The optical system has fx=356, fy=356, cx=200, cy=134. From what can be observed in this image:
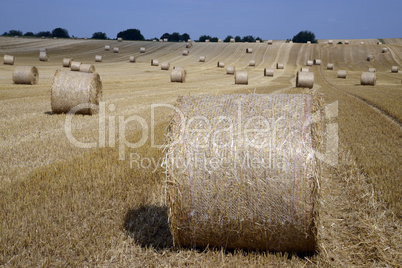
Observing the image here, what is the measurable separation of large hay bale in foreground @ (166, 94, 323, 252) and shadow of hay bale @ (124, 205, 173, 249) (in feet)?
0.92

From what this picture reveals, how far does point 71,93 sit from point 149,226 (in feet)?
25.0

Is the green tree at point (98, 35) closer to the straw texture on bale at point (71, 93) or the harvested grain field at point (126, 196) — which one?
the straw texture on bale at point (71, 93)

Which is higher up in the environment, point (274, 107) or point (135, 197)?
point (274, 107)

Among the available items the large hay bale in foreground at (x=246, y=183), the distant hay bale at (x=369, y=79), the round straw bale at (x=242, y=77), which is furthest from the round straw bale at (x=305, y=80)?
the large hay bale in foreground at (x=246, y=183)

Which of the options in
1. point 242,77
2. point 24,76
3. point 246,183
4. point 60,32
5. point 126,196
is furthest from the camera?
point 60,32

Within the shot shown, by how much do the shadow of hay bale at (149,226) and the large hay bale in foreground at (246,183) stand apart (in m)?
0.28

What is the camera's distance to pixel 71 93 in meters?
10.8

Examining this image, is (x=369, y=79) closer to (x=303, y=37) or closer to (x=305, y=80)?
(x=305, y=80)

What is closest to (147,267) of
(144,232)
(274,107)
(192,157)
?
(144,232)

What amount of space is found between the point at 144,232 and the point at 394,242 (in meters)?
2.85

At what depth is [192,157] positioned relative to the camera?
3.72 meters

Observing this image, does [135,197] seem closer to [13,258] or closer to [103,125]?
[13,258]

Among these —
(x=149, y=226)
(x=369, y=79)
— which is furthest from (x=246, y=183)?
(x=369, y=79)

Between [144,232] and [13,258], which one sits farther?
[144,232]
